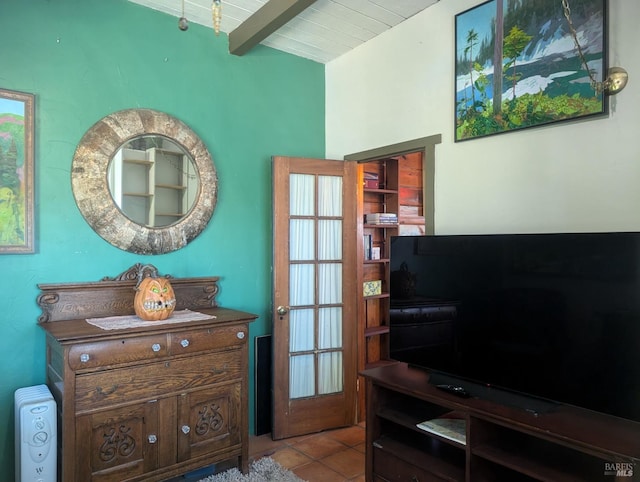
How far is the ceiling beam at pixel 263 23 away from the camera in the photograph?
8.38 ft

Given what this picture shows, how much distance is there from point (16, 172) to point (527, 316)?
2744 millimetres

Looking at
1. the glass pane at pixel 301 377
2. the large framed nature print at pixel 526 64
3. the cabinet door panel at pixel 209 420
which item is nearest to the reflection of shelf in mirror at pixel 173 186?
the cabinet door panel at pixel 209 420

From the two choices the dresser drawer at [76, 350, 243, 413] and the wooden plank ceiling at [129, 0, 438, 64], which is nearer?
the dresser drawer at [76, 350, 243, 413]

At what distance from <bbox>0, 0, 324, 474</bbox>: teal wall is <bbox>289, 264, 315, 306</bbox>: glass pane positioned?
26 centimetres

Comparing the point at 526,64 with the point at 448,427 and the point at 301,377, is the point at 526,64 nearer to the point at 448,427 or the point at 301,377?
the point at 448,427

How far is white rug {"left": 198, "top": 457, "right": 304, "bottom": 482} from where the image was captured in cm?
255

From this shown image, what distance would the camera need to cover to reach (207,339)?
8.17 ft

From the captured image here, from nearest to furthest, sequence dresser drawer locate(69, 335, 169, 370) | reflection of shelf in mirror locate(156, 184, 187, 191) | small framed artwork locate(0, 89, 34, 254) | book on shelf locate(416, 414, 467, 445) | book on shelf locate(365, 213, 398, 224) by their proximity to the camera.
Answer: book on shelf locate(416, 414, 467, 445), dresser drawer locate(69, 335, 169, 370), small framed artwork locate(0, 89, 34, 254), reflection of shelf in mirror locate(156, 184, 187, 191), book on shelf locate(365, 213, 398, 224)

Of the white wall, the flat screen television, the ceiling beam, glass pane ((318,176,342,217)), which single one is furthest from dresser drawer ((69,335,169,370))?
the ceiling beam

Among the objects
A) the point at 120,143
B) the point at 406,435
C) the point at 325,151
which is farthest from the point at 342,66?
the point at 406,435

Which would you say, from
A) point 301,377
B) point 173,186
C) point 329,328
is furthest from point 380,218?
point 173,186

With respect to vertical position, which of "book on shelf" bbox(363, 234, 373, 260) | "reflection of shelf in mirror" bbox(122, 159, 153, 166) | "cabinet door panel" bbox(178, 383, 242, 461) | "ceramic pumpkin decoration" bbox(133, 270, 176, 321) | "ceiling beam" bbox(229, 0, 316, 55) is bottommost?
"cabinet door panel" bbox(178, 383, 242, 461)

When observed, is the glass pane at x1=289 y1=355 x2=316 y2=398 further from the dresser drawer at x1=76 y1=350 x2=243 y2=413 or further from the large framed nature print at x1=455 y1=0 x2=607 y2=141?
the large framed nature print at x1=455 y1=0 x2=607 y2=141

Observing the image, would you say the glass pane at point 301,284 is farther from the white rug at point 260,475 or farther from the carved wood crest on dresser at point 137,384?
the white rug at point 260,475
